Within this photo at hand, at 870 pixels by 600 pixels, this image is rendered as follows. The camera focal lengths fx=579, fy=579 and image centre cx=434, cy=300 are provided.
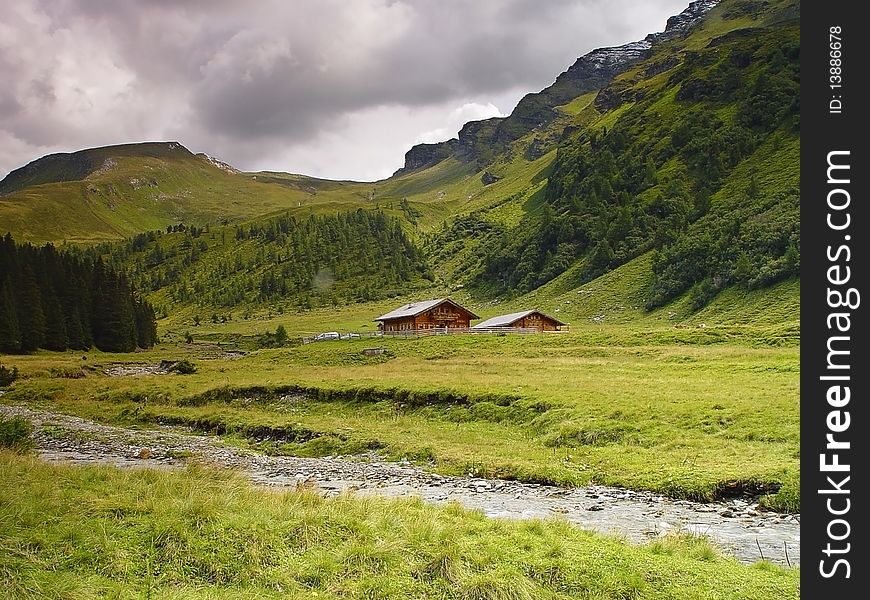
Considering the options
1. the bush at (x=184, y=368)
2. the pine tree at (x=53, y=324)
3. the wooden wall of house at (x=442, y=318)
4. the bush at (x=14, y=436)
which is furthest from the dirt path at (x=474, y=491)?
the wooden wall of house at (x=442, y=318)

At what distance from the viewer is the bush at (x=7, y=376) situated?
155ft

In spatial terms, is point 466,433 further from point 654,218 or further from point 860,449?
point 654,218

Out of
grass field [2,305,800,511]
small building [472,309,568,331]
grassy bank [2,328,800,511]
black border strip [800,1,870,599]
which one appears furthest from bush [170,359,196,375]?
black border strip [800,1,870,599]

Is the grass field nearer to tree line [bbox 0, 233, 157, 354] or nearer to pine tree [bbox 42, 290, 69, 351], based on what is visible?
tree line [bbox 0, 233, 157, 354]

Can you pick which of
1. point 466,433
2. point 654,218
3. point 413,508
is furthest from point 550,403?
point 654,218

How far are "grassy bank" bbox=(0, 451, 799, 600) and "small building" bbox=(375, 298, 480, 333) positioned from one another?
72658mm

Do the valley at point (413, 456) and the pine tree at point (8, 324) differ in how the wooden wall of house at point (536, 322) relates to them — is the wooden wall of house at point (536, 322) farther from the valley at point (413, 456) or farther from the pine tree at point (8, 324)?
the pine tree at point (8, 324)

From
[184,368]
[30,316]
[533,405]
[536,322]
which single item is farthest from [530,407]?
[30,316]

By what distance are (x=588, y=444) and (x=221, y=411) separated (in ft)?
75.3

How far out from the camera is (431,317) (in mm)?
88625

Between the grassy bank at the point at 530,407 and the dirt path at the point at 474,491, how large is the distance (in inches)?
42.9

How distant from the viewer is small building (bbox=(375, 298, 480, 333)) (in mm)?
87125

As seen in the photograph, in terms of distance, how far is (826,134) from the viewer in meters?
8.19

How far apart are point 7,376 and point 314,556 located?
50.1 metres
